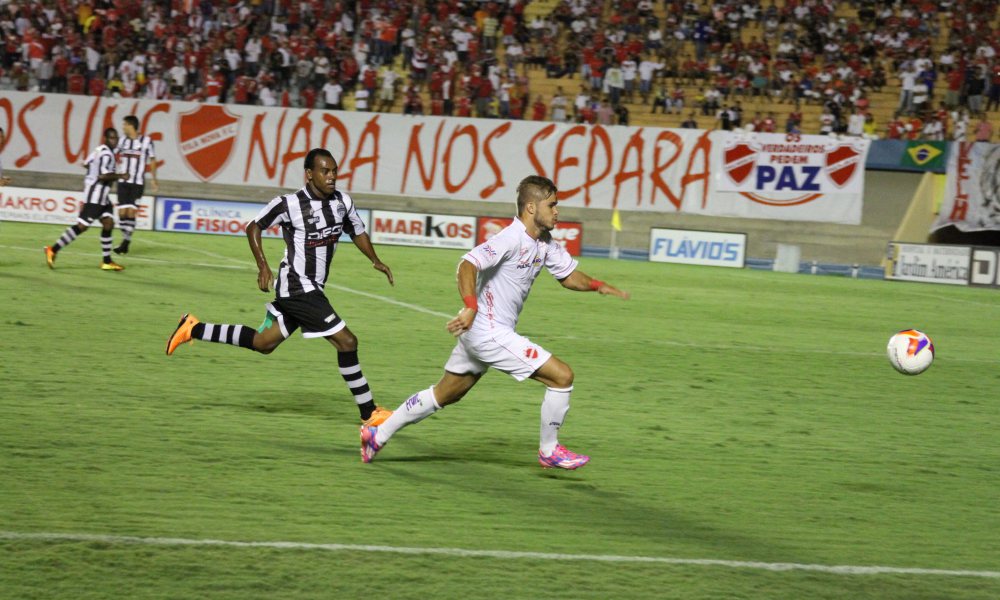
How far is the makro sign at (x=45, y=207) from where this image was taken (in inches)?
1121

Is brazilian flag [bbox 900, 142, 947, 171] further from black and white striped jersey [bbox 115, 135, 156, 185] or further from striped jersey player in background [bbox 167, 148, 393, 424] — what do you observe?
striped jersey player in background [bbox 167, 148, 393, 424]

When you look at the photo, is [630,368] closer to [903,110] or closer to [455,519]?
[455,519]

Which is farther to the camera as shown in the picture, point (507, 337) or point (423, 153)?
point (423, 153)

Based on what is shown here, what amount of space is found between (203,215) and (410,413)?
22.6m

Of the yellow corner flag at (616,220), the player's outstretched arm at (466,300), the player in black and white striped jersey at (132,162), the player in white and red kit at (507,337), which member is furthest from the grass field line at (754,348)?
the yellow corner flag at (616,220)

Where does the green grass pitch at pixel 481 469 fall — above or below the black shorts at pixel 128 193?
below

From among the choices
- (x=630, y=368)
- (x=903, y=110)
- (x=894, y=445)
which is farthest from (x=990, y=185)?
(x=894, y=445)

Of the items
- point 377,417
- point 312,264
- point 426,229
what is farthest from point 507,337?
point 426,229

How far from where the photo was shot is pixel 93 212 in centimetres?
1834

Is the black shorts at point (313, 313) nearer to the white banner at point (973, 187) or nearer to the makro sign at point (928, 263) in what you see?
the makro sign at point (928, 263)

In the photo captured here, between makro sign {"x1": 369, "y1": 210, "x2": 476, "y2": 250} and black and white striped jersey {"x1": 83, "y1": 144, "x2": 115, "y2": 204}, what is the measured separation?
10.7 metres

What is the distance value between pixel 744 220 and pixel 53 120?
734 inches

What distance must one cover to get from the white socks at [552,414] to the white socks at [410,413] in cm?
69

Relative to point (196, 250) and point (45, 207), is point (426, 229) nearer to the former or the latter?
point (196, 250)
